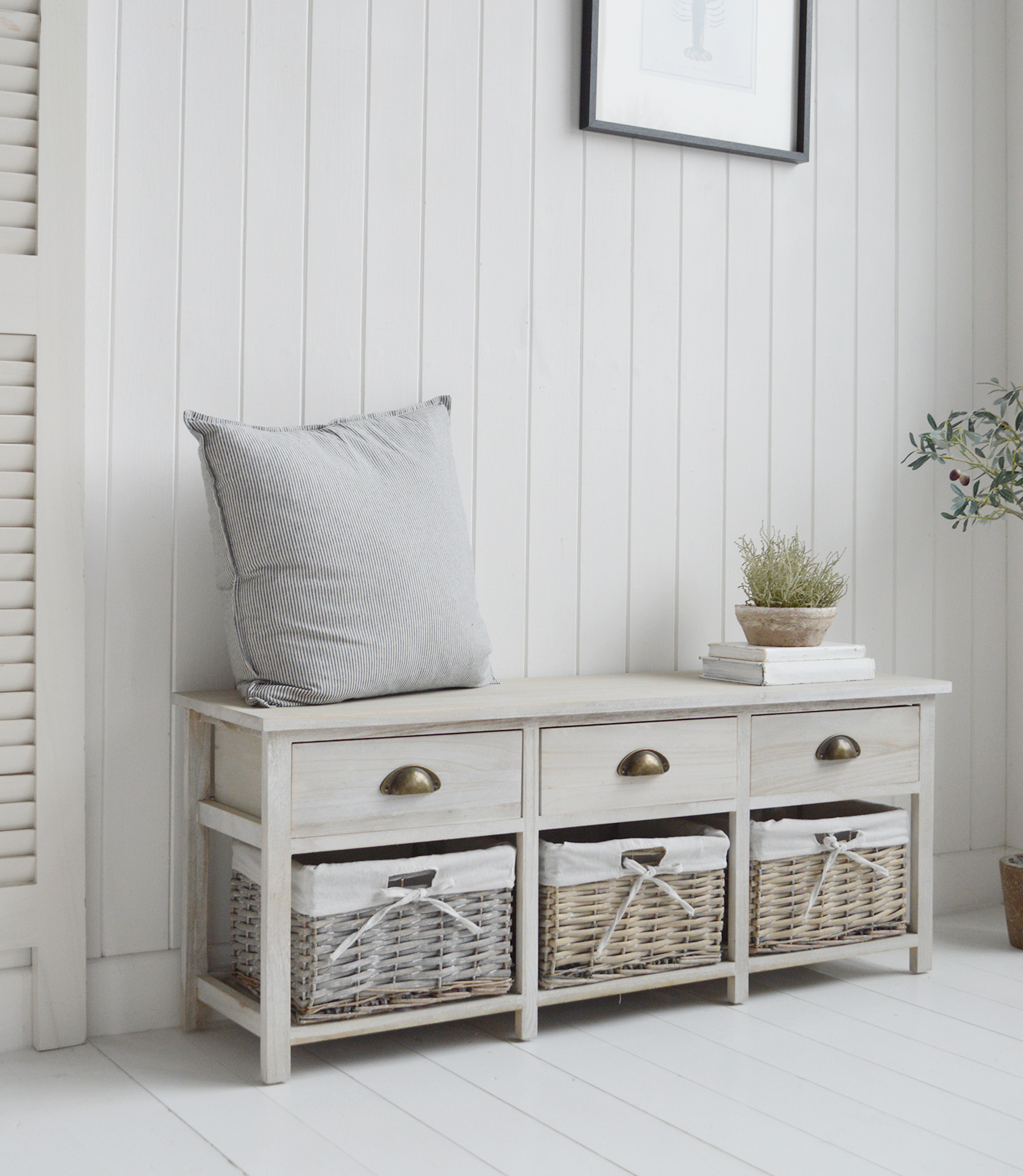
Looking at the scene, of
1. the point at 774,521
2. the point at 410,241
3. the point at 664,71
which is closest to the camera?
the point at 410,241

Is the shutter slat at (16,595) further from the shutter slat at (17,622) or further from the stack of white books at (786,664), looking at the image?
the stack of white books at (786,664)

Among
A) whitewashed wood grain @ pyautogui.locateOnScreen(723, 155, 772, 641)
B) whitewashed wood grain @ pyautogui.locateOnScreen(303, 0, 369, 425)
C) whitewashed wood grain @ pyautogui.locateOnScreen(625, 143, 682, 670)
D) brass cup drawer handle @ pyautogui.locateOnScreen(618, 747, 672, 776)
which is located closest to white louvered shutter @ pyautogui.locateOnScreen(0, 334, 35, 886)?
whitewashed wood grain @ pyautogui.locateOnScreen(303, 0, 369, 425)

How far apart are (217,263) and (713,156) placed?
1.03 meters

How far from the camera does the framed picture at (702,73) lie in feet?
7.78

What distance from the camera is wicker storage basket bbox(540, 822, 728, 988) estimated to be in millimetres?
1965

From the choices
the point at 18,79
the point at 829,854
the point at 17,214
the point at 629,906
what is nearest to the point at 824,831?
the point at 829,854

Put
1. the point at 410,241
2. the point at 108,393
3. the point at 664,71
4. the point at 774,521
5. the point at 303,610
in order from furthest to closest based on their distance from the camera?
the point at 774,521 < the point at 664,71 < the point at 410,241 < the point at 108,393 < the point at 303,610

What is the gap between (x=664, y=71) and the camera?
2.43m

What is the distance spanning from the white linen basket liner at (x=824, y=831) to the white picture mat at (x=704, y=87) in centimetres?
130

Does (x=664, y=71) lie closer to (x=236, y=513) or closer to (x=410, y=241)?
(x=410, y=241)

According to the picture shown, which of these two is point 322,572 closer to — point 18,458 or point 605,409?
point 18,458

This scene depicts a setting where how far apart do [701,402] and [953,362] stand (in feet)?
2.20

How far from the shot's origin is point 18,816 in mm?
1895

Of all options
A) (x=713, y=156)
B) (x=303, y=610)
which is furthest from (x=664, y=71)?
(x=303, y=610)
